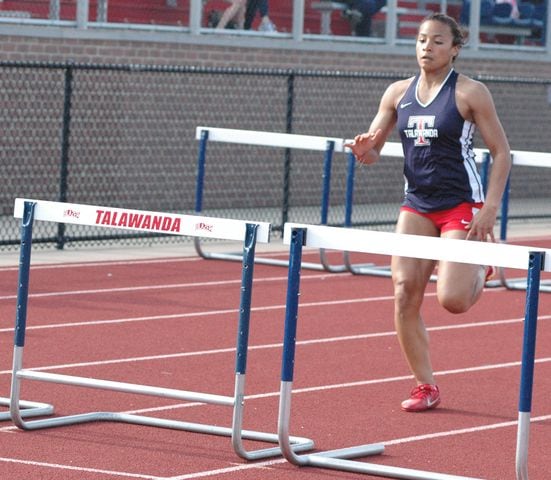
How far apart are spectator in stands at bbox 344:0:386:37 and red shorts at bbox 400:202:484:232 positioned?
43.3ft

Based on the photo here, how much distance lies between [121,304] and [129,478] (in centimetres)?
548

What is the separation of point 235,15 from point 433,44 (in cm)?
1189

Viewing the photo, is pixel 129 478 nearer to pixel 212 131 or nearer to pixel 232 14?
pixel 212 131

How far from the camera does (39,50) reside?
1791cm

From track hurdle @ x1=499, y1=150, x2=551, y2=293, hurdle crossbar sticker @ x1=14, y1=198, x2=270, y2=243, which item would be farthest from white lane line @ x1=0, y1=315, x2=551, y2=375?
hurdle crossbar sticker @ x1=14, y1=198, x2=270, y2=243

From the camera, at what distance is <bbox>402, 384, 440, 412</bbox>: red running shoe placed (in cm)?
861

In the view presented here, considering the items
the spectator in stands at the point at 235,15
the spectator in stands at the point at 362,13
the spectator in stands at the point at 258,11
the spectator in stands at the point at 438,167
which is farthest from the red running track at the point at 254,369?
the spectator in stands at the point at 362,13

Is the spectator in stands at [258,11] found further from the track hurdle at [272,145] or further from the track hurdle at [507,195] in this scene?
the track hurdle at [507,195]

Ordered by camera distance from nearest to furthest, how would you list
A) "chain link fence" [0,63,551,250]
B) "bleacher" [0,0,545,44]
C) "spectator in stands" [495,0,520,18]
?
"chain link fence" [0,63,551,250] < "bleacher" [0,0,545,44] < "spectator in stands" [495,0,520,18]

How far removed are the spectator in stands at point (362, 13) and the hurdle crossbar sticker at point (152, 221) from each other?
46.2 feet

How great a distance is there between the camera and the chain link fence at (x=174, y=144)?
17453 mm

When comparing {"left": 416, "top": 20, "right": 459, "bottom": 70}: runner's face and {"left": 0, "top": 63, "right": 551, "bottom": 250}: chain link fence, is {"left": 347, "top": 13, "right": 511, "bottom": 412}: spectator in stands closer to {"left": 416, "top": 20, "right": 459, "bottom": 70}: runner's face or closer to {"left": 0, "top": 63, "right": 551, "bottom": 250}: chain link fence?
{"left": 416, "top": 20, "right": 459, "bottom": 70}: runner's face

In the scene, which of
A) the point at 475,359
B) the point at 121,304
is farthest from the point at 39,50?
the point at 475,359

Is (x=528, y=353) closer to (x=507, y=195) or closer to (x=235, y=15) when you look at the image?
(x=507, y=195)
